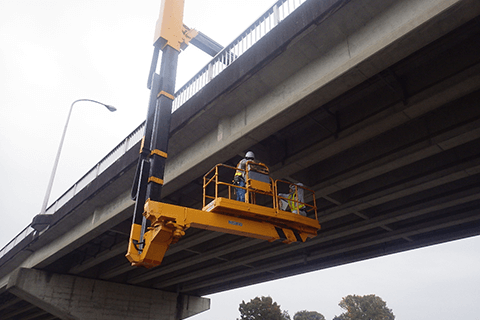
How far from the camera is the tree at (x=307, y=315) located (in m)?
115

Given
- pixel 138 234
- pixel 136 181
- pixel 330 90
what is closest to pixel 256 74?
pixel 330 90

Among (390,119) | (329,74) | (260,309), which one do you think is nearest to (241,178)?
Result: (329,74)

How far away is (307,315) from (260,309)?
181 feet

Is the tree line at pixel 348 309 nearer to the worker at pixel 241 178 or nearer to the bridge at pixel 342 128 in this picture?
the bridge at pixel 342 128

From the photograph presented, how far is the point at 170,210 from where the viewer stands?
23.9 feet

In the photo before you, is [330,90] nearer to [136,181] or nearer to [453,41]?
[453,41]

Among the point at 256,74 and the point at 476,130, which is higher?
the point at 256,74

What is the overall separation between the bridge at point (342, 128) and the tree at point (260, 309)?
58689mm

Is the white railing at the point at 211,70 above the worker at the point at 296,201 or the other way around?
above

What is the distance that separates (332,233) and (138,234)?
999 centimetres

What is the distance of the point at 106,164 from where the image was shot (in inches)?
630

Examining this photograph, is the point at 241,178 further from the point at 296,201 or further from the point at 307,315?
the point at 307,315

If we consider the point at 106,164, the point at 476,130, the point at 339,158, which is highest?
the point at 106,164

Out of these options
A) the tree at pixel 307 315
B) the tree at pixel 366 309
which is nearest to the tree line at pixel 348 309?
the tree at pixel 366 309
